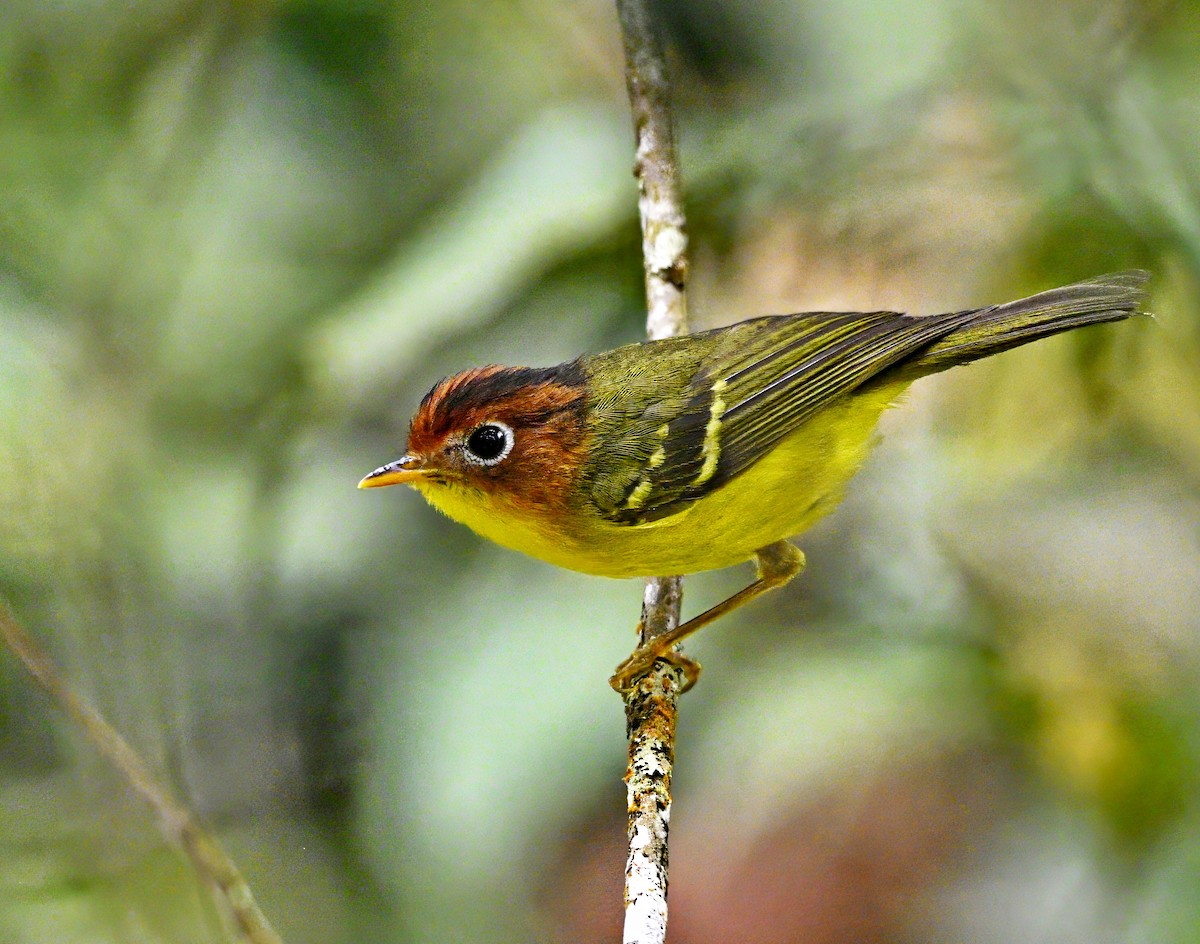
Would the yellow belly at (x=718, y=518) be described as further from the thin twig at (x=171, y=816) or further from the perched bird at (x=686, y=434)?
the thin twig at (x=171, y=816)

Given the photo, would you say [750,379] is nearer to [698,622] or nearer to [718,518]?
[718,518]

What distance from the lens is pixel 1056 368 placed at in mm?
3965

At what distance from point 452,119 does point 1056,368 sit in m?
2.46

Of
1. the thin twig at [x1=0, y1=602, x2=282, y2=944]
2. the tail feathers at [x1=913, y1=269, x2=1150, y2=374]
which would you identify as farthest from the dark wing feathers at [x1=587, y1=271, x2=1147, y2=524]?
the thin twig at [x1=0, y1=602, x2=282, y2=944]

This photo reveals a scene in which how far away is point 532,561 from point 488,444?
0.88 m

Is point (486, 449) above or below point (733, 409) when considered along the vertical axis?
below

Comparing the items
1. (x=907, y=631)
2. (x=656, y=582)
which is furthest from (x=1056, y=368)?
(x=656, y=582)

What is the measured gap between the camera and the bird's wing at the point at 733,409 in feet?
10.2

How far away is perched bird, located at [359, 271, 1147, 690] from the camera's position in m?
3.06

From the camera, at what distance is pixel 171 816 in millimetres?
1938

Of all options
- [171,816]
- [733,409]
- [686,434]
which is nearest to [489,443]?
[686,434]

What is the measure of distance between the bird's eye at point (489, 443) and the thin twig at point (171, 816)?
1212 millimetres

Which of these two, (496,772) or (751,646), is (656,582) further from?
(496,772)

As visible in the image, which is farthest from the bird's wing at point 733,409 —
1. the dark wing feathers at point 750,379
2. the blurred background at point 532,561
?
the blurred background at point 532,561
